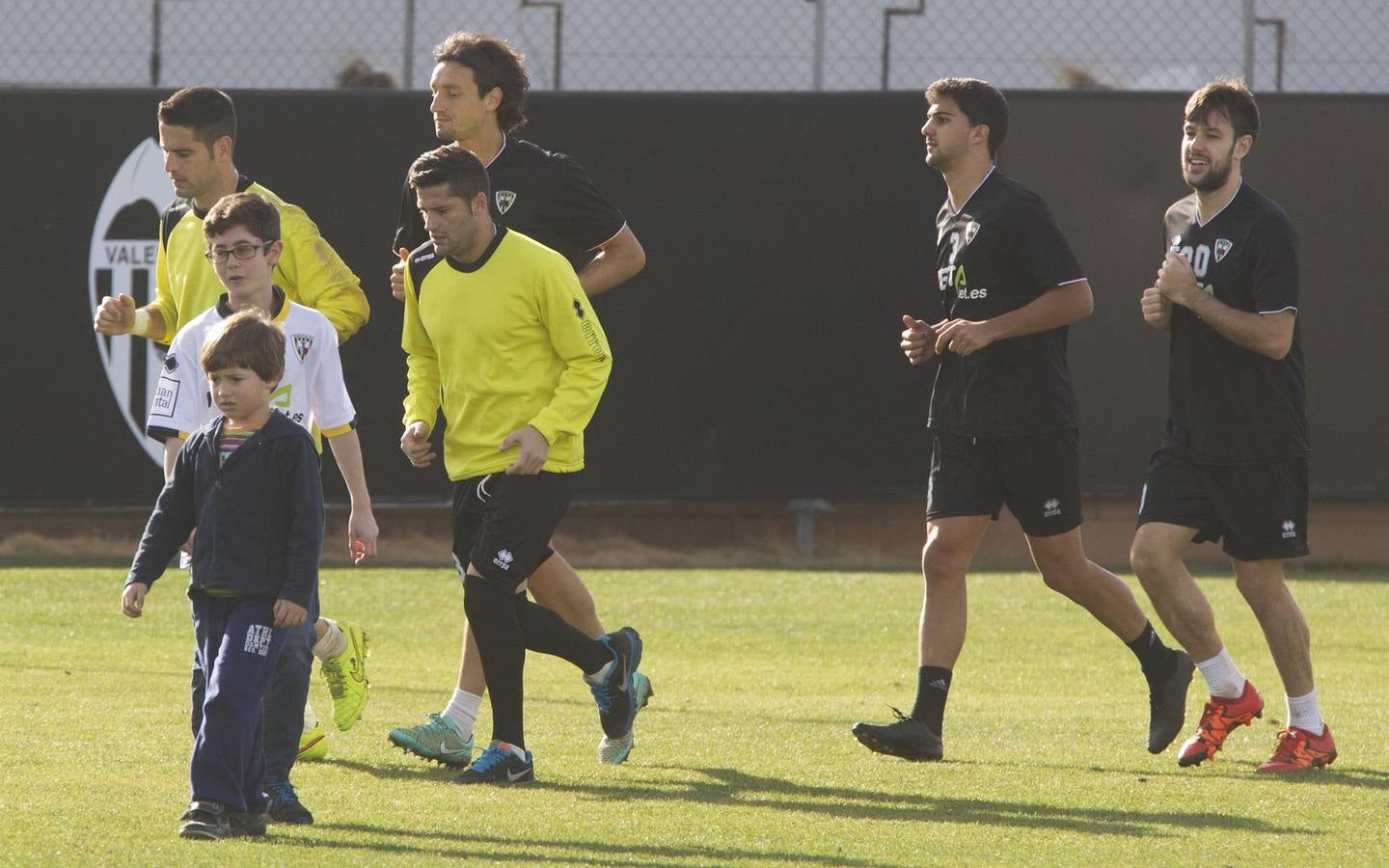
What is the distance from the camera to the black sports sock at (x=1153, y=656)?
20.0 feet

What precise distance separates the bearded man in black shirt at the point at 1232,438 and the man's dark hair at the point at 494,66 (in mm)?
2102

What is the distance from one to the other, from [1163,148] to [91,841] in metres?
9.13

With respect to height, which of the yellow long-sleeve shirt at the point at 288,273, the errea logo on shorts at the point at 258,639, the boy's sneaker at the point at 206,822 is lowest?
the boy's sneaker at the point at 206,822

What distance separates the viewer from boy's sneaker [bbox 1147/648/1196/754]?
6.00 m

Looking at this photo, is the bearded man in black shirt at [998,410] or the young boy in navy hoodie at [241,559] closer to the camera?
the young boy in navy hoodie at [241,559]

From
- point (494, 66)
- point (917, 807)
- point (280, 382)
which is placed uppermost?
point (494, 66)

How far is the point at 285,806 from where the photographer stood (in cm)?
472

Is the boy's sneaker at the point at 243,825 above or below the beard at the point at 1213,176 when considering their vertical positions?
below

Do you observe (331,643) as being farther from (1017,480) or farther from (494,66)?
(1017,480)

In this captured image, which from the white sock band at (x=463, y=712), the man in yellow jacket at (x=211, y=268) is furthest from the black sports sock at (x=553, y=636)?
the man in yellow jacket at (x=211, y=268)

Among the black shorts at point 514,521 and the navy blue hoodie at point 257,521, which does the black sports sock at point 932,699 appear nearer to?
the black shorts at point 514,521

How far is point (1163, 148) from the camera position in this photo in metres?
11.9

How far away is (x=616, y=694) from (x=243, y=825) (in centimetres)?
146

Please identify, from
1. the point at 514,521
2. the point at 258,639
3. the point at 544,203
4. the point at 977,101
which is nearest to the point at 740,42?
the point at 977,101
